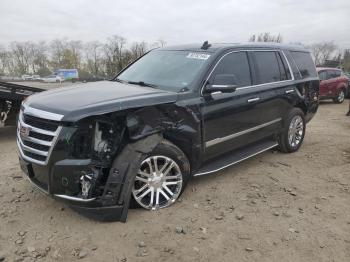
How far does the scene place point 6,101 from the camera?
782 centimetres

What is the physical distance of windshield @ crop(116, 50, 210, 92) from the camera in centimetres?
437

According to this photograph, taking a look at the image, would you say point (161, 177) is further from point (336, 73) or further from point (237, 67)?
point (336, 73)

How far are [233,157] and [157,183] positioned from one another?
1439 millimetres

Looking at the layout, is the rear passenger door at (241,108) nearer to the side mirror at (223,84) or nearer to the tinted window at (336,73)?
the side mirror at (223,84)

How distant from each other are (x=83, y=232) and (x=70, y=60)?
7026cm

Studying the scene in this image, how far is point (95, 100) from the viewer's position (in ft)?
11.7

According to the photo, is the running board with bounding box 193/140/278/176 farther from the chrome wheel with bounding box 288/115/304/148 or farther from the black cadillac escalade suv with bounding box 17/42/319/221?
the chrome wheel with bounding box 288/115/304/148

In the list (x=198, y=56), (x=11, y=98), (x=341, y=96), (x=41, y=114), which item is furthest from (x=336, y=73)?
(x=41, y=114)

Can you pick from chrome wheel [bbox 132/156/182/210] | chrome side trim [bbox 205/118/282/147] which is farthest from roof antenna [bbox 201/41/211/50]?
chrome wheel [bbox 132/156/182/210]

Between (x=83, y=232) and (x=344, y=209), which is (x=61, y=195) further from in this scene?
(x=344, y=209)

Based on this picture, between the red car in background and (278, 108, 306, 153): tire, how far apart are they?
9.59m

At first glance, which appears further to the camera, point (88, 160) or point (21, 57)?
point (21, 57)

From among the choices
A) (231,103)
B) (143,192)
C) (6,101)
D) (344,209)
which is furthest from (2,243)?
(6,101)

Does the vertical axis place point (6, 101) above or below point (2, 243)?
above
